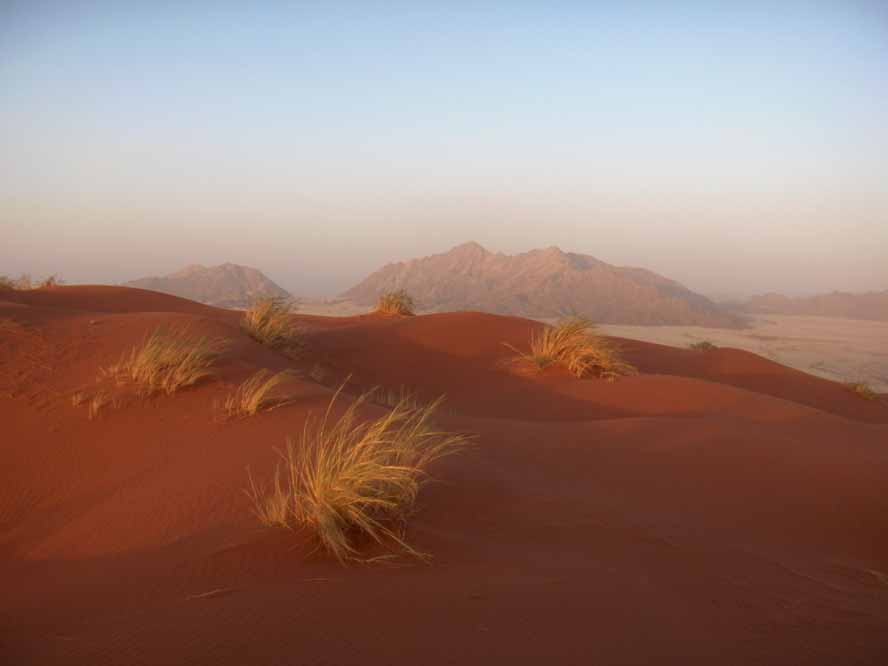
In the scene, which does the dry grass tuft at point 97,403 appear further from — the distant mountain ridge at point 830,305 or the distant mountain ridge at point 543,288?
the distant mountain ridge at point 830,305

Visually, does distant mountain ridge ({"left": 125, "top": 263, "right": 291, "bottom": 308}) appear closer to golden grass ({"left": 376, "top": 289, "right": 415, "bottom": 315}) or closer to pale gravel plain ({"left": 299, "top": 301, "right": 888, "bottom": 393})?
pale gravel plain ({"left": 299, "top": 301, "right": 888, "bottom": 393})

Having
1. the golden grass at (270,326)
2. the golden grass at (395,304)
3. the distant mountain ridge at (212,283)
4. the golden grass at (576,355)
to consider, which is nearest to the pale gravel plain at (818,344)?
the golden grass at (395,304)

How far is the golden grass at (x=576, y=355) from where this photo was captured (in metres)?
10.3

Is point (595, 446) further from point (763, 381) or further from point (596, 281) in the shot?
point (596, 281)

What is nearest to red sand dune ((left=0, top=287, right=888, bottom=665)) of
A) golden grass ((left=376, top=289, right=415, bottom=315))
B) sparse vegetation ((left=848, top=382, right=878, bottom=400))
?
sparse vegetation ((left=848, top=382, right=878, bottom=400))

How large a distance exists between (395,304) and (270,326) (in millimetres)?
6749

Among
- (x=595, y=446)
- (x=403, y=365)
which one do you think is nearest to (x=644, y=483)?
(x=595, y=446)

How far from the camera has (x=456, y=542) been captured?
3.11m

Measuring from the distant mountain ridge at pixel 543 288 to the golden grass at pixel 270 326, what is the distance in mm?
27403

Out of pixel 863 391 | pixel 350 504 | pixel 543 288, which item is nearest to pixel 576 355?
pixel 863 391

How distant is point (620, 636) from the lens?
2258 millimetres

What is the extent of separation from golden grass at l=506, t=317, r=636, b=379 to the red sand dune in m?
3.36

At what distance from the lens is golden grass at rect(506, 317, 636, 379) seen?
10305mm

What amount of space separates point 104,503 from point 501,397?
6.25 metres
